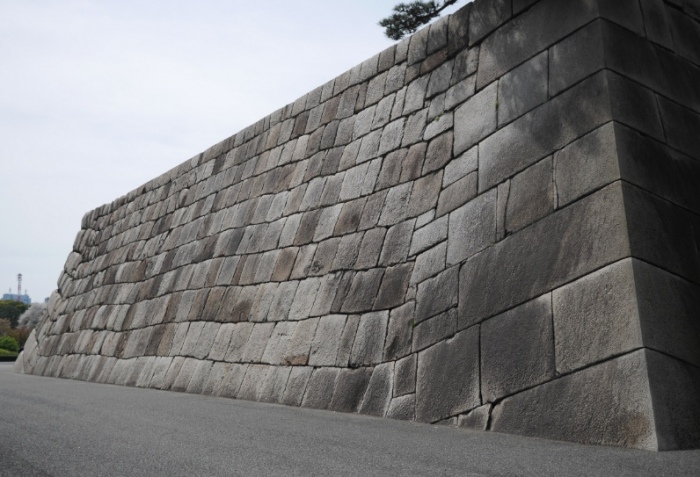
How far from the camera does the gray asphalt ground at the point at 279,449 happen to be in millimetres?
2979

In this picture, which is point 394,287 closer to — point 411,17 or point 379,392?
point 379,392

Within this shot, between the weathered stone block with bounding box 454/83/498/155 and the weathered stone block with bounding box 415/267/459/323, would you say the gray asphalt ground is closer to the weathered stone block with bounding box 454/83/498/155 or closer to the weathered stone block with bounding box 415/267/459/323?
the weathered stone block with bounding box 415/267/459/323

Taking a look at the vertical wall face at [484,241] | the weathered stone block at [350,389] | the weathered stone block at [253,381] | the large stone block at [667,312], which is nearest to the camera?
the large stone block at [667,312]

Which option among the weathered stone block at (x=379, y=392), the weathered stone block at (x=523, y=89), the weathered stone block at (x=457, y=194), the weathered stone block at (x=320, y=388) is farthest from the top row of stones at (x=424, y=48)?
the weathered stone block at (x=320, y=388)

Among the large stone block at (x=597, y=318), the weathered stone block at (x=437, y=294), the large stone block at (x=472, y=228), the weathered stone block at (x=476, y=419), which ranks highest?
the large stone block at (x=472, y=228)

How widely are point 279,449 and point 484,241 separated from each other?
2.21 meters

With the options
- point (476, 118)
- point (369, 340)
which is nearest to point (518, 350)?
point (369, 340)

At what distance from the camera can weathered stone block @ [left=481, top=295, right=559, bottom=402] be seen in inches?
163

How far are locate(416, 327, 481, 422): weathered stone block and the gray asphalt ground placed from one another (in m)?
0.20

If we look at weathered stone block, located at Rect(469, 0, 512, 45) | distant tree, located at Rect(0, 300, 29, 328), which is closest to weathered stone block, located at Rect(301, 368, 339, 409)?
A: weathered stone block, located at Rect(469, 0, 512, 45)

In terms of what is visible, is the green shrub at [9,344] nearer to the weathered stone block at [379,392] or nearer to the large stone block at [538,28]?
the weathered stone block at [379,392]

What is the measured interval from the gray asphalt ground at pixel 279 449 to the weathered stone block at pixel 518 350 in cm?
A: 36

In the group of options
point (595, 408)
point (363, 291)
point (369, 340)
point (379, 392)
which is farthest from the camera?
point (363, 291)

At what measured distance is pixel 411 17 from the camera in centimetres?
714
